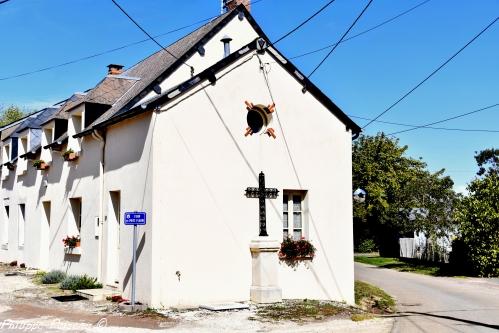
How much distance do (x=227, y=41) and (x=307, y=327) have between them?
27.9 feet

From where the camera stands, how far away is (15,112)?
56500 millimetres

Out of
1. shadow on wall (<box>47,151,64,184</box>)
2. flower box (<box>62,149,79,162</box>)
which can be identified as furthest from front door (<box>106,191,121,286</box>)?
shadow on wall (<box>47,151,64,184</box>)

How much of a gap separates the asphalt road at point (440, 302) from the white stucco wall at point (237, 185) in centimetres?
258

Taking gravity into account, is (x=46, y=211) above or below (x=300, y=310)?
above

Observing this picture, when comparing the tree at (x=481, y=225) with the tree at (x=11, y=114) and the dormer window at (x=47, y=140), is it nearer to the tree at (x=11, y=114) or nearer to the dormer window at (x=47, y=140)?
the dormer window at (x=47, y=140)

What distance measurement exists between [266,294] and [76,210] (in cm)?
762

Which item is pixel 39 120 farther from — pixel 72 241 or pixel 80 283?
pixel 80 283

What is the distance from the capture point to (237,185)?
1422cm

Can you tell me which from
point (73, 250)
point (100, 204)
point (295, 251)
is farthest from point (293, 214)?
point (73, 250)

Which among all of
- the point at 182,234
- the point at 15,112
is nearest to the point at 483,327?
the point at 182,234

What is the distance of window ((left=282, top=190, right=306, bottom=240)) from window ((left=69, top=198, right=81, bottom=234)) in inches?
274

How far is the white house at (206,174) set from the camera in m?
13.1

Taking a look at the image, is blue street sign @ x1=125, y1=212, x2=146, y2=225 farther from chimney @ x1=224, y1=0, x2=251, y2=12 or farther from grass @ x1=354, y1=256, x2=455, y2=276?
grass @ x1=354, y1=256, x2=455, y2=276

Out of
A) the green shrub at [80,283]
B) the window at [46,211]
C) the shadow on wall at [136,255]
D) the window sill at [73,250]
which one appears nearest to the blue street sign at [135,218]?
the shadow on wall at [136,255]
